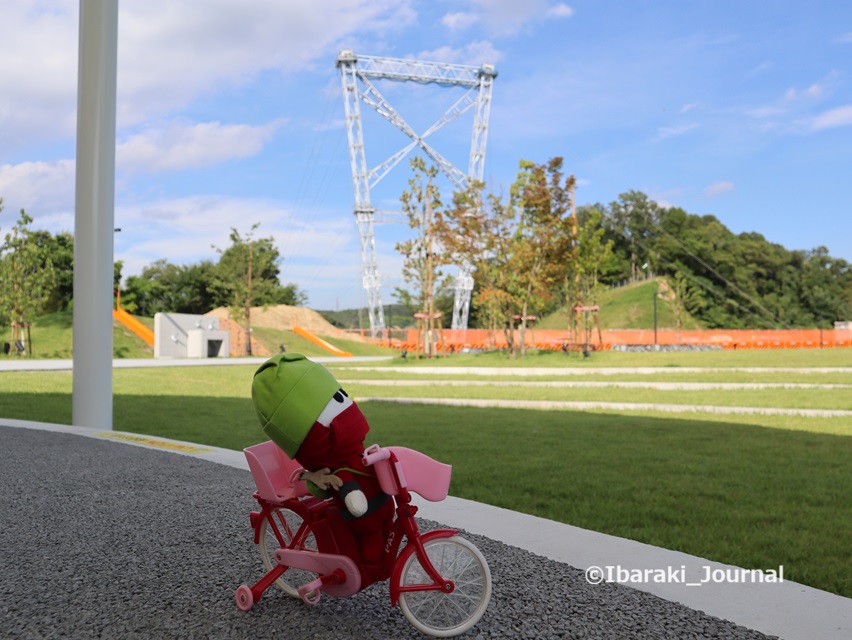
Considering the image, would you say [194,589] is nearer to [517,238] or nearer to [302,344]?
[517,238]

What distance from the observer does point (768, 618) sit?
9.43ft

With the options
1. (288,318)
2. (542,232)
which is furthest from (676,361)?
(288,318)

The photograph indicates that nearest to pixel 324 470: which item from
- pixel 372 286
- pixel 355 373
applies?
pixel 355 373

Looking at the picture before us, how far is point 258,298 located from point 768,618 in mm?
41966

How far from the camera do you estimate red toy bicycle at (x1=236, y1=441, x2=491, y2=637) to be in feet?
8.75

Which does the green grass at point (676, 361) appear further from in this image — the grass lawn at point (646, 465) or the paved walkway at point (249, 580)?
the paved walkway at point (249, 580)

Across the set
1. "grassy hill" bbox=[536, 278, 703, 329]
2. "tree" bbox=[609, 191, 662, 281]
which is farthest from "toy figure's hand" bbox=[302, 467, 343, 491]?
"tree" bbox=[609, 191, 662, 281]

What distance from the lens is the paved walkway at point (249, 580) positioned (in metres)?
2.76

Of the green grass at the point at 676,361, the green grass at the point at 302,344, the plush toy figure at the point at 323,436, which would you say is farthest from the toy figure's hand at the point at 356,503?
the green grass at the point at 302,344

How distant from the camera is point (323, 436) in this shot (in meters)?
2.67

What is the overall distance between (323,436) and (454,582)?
71cm

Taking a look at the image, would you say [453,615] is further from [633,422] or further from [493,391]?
[493,391]

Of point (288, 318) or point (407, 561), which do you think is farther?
point (288, 318)

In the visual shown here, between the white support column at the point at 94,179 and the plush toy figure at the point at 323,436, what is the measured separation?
662 cm
